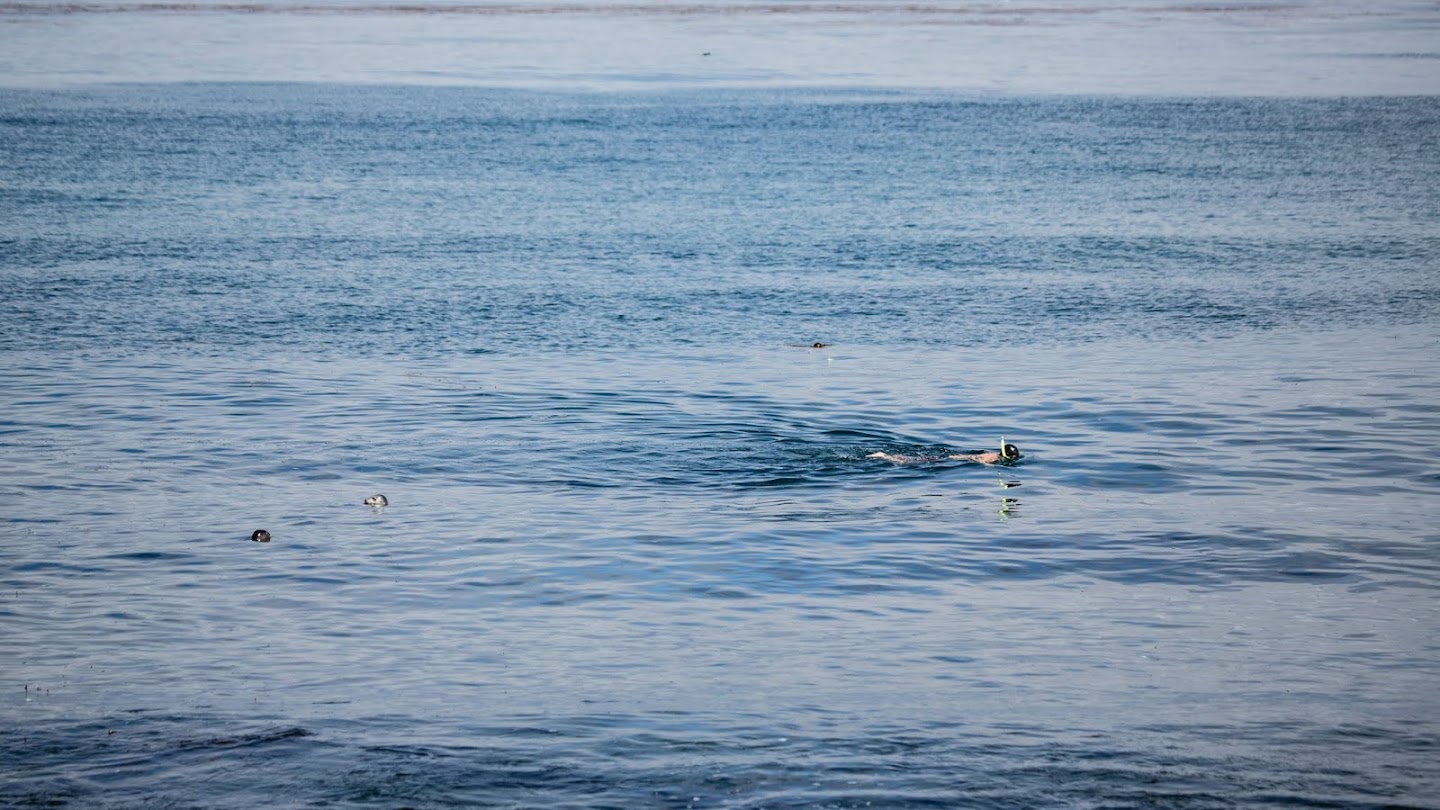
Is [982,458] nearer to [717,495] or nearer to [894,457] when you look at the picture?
[894,457]

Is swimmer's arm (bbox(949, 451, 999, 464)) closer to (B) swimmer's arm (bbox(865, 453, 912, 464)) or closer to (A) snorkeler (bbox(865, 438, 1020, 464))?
(A) snorkeler (bbox(865, 438, 1020, 464))

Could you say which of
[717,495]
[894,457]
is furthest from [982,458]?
[717,495]

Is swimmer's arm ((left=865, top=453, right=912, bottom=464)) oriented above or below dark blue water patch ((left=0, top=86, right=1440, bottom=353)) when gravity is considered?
below

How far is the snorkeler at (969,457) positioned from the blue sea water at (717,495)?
24 cm

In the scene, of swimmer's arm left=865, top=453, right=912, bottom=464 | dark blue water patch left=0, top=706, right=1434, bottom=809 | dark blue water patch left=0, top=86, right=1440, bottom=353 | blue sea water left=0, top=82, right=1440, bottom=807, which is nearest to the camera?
dark blue water patch left=0, top=706, right=1434, bottom=809

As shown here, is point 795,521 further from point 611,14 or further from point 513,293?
point 611,14

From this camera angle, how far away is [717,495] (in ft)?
69.2

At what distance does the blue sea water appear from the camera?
1322 centimetres

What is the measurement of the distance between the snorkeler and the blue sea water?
238 mm

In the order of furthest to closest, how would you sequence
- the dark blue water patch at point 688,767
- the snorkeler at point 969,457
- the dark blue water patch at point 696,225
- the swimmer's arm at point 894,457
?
1. the dark blue water patch at point 696,225
2. the swimmer's arm at point 894,457
3. the snorkeler at point 969,457
4. the dark blue water patch at point 688,767

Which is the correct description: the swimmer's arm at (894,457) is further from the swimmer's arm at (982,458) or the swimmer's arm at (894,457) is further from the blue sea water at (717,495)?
the swimmer's arm at (982,458)

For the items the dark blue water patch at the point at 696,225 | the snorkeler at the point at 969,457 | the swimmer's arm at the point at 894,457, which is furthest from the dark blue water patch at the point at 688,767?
the dark blue water patch at the point at 696,225

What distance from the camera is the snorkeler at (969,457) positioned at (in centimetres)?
2248

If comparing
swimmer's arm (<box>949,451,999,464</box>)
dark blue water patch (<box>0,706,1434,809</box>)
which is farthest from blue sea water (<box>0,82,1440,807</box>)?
swimmer's arm (<box>949,451,999,464</box>)
